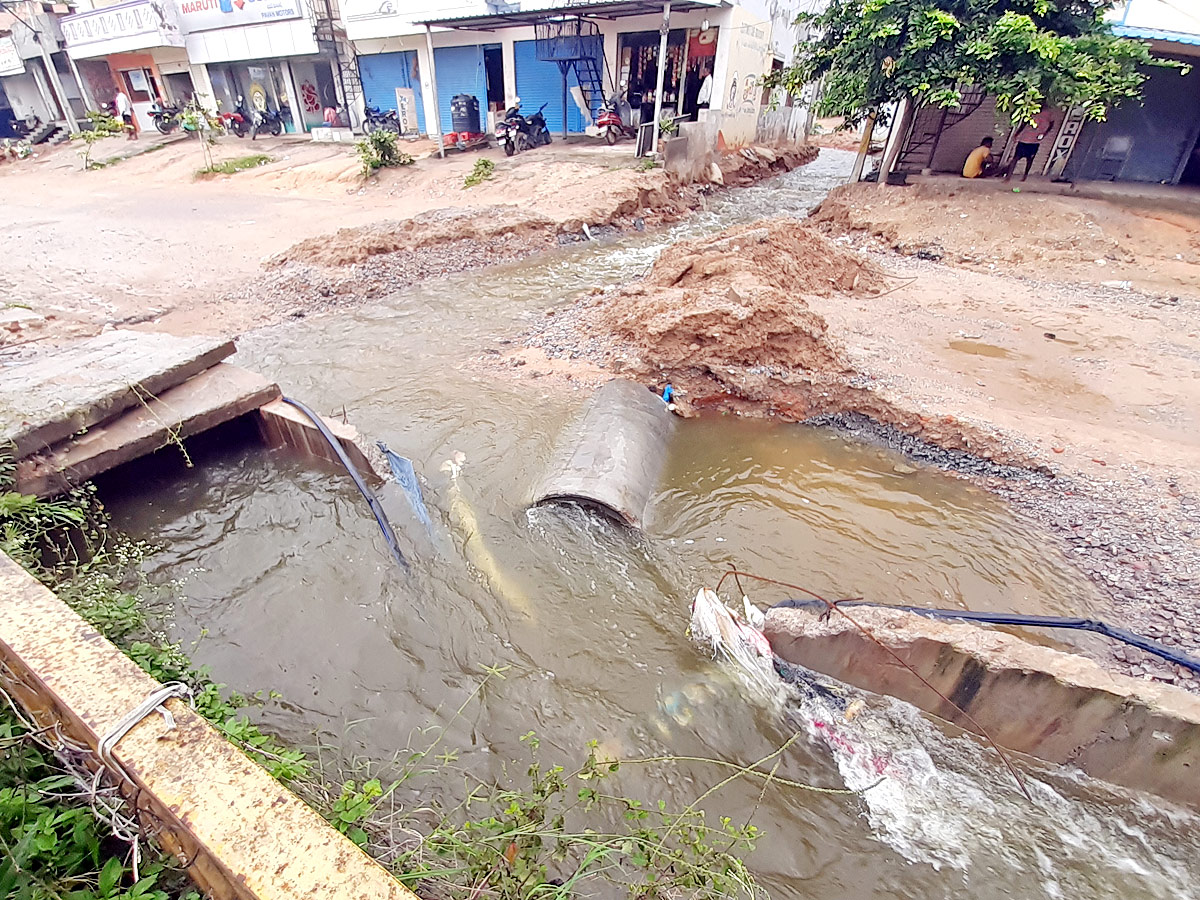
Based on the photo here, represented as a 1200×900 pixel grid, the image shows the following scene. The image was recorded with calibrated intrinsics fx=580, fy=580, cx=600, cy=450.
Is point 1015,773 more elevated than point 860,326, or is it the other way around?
point 860,326

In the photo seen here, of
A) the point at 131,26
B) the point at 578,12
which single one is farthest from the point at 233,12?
the point at 578,12

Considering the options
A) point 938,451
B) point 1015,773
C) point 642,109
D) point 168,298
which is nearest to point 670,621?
point 1015,773

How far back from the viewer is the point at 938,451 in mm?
5387

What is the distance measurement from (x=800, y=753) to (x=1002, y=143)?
15665 millimetres

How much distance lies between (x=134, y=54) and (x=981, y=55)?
34.0 metres

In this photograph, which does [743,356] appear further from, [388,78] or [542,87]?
[388,78]

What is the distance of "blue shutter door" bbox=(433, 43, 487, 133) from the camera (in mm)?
19859

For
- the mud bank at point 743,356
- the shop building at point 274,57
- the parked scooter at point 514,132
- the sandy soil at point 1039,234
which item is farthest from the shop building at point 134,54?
the sandy soil at point 1039,234

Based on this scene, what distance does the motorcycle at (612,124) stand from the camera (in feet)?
57.1

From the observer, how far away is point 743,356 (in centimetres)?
629

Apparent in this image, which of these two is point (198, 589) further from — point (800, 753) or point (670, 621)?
point (800, 753)

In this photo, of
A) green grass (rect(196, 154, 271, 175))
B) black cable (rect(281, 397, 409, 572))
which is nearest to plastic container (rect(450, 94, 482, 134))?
green grass (rect(196, 154, 271, 175))

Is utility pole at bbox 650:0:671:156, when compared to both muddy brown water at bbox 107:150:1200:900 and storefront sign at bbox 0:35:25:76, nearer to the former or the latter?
muddy brown water at bbox 107:150:1200:900

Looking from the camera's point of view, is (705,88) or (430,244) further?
(705,88)
